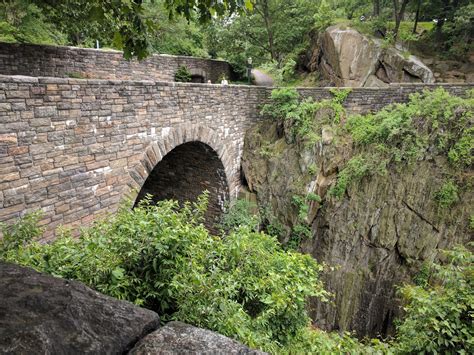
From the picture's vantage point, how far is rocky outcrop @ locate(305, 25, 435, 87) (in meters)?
13.5

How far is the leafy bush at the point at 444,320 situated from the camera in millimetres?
3391

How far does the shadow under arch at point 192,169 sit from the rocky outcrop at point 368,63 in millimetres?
8048

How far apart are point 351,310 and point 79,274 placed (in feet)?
23.8

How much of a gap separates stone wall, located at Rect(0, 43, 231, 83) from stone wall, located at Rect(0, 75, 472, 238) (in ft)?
12.6

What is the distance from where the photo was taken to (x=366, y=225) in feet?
26.6

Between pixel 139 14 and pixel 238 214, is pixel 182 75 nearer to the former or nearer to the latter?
pixel 238 214

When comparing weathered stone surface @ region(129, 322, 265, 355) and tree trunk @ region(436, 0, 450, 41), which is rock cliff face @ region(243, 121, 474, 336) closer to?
weathered stone surface @ region(129, 322, 265, 355)

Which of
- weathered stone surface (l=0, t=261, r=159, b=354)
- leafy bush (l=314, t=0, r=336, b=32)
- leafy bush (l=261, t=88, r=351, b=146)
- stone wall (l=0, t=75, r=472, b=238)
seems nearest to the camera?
weathered stone surface (l=0, t=261, r=159, b=354)

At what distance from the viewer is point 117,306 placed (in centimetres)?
146

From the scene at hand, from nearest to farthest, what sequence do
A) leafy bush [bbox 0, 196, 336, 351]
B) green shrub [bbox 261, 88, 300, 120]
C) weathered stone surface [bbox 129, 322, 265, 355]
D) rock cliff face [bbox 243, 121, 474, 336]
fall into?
weathered stone surface [bbox 129, 322, 265, 355]
leafy bush [bbox 0, 196, 336, 351]
rock cliff face [bbox 243, 121, 474, 336]
green shrub [bbox 261, 88, 300, 120]

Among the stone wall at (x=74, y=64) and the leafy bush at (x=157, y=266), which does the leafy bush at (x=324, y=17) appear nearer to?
the stone wall at (x=74, y=64)

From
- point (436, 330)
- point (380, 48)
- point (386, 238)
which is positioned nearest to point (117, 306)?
point (436, 330)

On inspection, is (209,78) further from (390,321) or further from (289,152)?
(390,321)

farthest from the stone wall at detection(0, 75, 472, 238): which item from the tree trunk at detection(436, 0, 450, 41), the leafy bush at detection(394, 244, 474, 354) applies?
the tree trunk at detection(436, 0, 450, 41)
